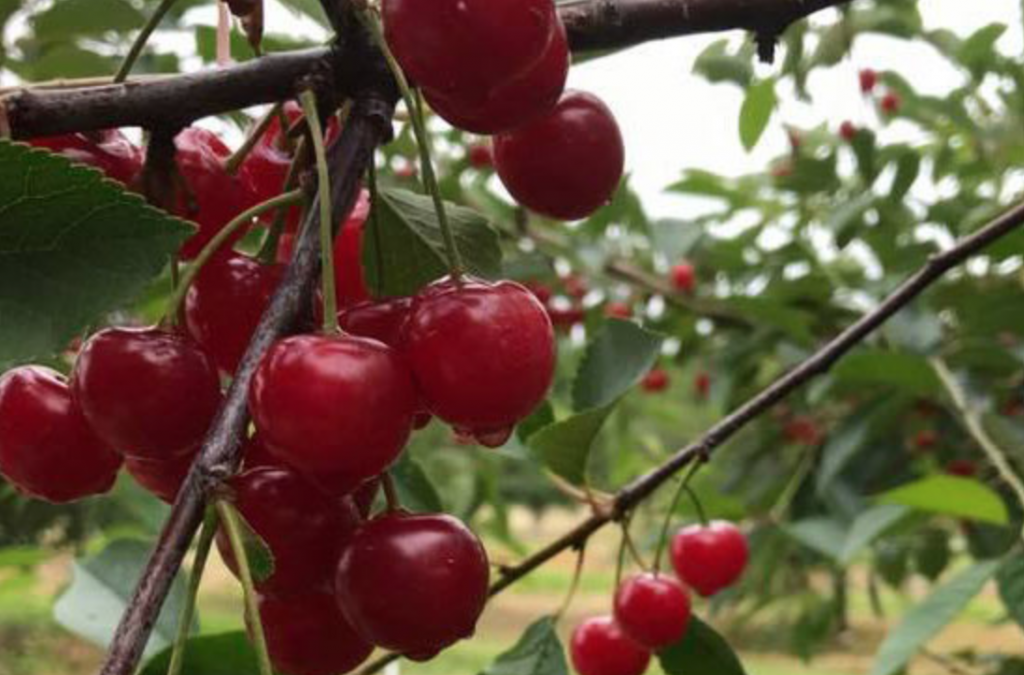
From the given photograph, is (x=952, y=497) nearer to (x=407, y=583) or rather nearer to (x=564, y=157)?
(x=564, y=157)

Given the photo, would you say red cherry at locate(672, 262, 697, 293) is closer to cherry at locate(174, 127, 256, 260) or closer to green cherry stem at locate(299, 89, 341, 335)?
cherry at locate(174, 127, 256, 260)

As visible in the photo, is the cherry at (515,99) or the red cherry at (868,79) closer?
the cherry at (515,99)

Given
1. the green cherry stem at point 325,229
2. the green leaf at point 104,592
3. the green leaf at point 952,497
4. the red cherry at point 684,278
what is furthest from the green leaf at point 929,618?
the red cherry at point 684,278

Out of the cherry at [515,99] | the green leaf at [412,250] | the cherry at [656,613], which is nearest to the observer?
the cherry at [515,99]

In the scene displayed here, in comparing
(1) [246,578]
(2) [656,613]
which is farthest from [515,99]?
(2) [656,613]

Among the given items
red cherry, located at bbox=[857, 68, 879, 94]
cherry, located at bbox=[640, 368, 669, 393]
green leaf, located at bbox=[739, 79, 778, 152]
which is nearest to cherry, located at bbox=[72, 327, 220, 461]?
green leaf, located at bbox=[739, 79, 778, 152]

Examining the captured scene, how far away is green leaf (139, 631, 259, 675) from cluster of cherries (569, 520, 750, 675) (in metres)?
0.54

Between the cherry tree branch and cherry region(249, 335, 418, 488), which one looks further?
the cherry tree branch

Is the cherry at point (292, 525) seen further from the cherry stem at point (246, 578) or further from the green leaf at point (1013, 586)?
the green leaf at point (1013, 586)

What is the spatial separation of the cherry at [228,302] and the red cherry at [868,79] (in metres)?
2.79

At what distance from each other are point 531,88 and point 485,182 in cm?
267

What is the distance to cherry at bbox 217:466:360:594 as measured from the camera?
70 cm

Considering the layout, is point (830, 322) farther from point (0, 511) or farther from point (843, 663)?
point (843, 663)

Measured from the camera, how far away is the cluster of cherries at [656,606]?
4.44 feet
